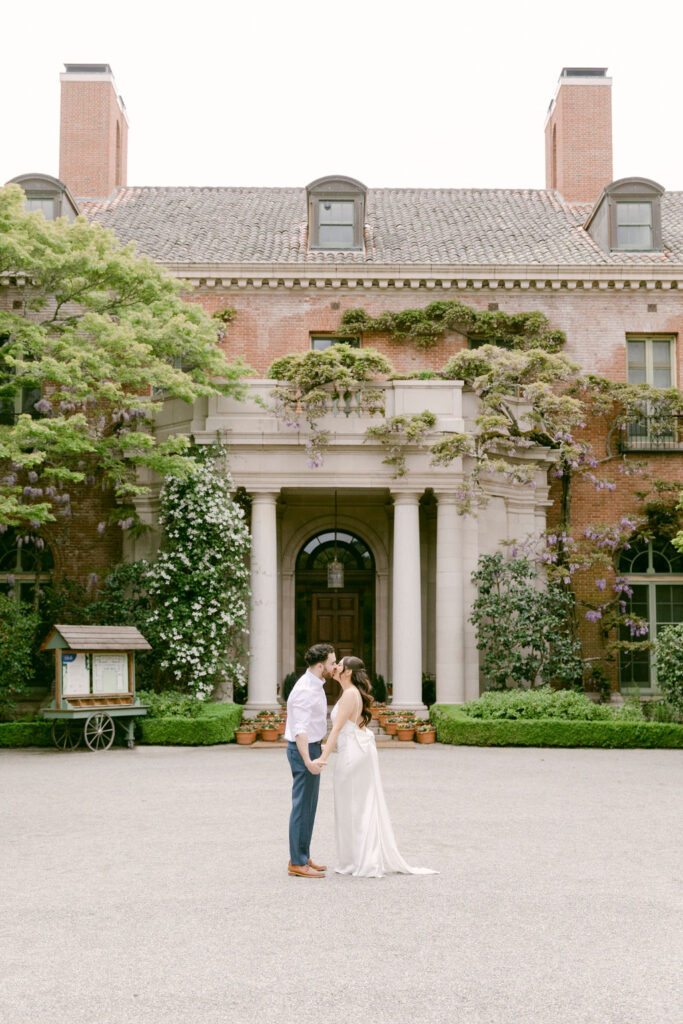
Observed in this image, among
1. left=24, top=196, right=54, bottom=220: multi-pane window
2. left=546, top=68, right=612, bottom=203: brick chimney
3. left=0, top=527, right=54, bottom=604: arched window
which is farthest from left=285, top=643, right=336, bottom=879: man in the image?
left=546, top=68, right=612, bottom=203: brick chimney

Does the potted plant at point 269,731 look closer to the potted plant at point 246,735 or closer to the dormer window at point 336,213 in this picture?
the potted plant at point 246,735

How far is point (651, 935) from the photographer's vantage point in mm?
6754

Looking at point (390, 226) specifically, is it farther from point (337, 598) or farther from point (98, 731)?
point (98, 731)

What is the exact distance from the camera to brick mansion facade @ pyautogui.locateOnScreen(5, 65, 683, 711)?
2117 centimetres

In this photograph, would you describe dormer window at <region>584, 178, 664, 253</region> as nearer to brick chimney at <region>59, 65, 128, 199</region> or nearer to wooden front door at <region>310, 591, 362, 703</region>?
A: wooden front door at <region>310, 591, 362, 703</region>

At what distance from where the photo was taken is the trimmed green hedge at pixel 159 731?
18.5 meters

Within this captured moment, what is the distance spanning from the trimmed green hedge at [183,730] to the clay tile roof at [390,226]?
12.2 metres

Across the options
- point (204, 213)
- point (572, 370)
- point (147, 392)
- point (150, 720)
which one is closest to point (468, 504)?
point (572, 370)

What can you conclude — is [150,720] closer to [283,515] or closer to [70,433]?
[70,433]

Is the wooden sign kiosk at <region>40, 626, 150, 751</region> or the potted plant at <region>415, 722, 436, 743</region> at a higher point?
the wooden sign kiosk at <region>40, 626, 150, 751</region>

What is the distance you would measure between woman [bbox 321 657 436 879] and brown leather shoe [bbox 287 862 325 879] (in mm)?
290

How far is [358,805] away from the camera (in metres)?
8.62

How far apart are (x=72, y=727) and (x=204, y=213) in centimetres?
1658

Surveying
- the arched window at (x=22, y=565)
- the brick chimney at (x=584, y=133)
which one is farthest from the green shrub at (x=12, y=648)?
the brick chimney at (x=584, y=133)
